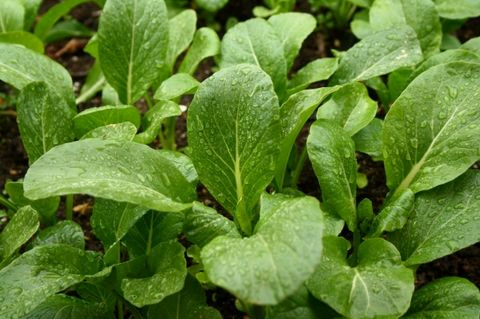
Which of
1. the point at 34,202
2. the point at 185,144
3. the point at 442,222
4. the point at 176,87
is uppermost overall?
the point at 176,87

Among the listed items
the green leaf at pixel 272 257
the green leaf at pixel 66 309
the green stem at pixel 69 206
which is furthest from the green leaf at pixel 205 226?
the green stem at pixel 69 206

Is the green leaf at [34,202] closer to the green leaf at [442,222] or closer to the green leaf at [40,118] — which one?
the green leaf at [40,118]

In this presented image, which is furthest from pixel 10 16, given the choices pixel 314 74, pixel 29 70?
pixel 314 74

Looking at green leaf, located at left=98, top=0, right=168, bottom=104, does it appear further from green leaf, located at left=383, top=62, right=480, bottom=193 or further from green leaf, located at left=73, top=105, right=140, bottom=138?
green leaf, located at left=383, top=62, right=480, bottom=193

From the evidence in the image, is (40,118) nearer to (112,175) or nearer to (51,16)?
(112,175)

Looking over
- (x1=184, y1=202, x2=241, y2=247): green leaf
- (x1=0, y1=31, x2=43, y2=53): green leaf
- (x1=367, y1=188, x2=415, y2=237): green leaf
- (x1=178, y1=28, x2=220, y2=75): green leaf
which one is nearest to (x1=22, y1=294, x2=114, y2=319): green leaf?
(x1=184, y1=202, x2=241, y2=247): green leaf

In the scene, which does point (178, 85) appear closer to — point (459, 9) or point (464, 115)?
point (464, 115)
